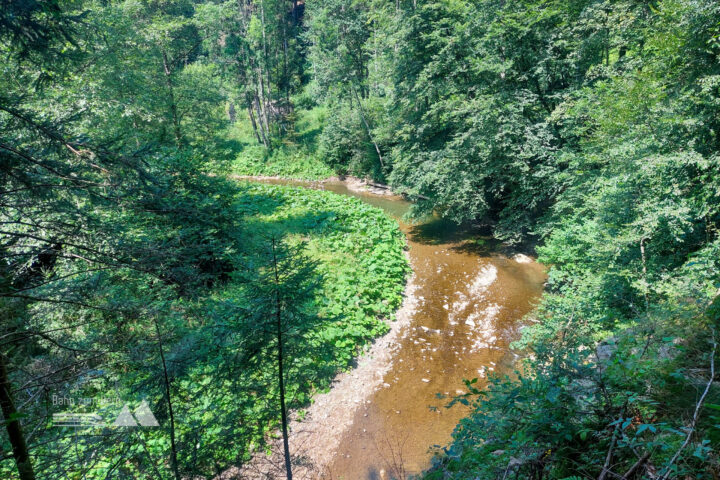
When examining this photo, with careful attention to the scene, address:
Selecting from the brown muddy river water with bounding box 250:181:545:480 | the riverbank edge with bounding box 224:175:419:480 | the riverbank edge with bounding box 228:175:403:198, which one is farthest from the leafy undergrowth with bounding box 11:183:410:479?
the riverbank edge with bounding box 228:175:403:198

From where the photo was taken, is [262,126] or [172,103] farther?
[262,126]

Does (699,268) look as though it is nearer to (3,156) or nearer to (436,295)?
(436,295)

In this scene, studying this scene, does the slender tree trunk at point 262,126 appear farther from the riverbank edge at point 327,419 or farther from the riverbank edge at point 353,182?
the riverbank edge at point 327,419

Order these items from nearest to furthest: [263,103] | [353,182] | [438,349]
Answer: [438,349]
[353,182]
[263,103]

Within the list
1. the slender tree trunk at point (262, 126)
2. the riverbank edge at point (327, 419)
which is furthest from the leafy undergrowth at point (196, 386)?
the slender tree trunk at point (262, 126)

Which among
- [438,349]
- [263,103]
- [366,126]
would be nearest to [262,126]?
[263,103]

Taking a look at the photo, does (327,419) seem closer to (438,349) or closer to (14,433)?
(438,349)

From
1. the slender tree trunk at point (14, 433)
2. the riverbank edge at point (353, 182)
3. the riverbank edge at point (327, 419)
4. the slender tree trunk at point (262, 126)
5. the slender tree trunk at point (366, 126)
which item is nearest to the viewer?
the slender tree trunk at point (14, 433)

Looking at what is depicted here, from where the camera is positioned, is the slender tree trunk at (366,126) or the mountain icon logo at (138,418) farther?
the slender tree trunk at (366,126)
